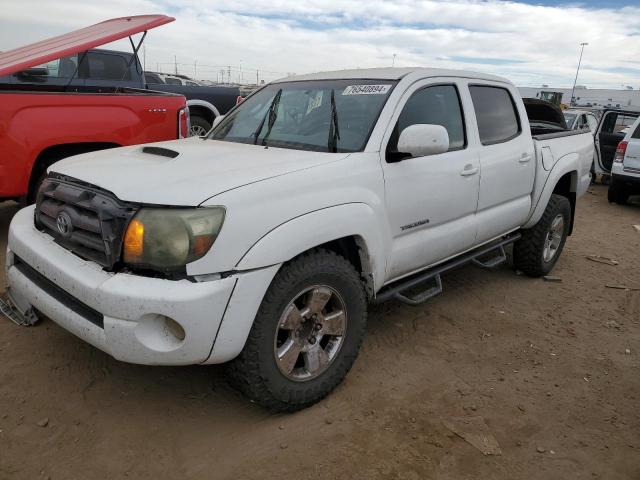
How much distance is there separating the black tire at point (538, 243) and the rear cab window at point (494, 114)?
920 mm

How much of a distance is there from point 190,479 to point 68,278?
104 cm

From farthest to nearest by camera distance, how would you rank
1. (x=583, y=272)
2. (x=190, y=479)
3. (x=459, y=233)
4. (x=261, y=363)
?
(x=583, y=272) < (x=459, y=233) < (x=261, y=363) < (x=190, y=479)

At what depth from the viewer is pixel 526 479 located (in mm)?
2312

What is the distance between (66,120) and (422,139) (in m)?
3.37

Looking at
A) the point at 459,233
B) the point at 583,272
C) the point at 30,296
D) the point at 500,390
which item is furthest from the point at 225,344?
the point at 583,272

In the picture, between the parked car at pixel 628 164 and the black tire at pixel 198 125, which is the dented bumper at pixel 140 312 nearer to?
the black tire at pixel 198 125

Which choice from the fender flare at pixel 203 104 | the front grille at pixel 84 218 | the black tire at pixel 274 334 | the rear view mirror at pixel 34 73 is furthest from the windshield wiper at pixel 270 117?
the rear view mirror at pixel 34 73

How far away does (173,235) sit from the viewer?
85.0 inches

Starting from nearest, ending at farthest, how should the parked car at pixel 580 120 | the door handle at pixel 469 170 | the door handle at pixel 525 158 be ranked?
1. the door handle at pixel 469 170
2. the door handle at pixel 525 158
3. the parked car at pixel 580 120

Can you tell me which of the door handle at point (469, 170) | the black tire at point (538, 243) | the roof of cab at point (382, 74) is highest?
the roof of cab at point (382, 74)

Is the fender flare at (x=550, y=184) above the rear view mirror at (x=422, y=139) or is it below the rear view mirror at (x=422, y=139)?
below

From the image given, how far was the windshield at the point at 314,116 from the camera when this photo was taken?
2988 millimetres

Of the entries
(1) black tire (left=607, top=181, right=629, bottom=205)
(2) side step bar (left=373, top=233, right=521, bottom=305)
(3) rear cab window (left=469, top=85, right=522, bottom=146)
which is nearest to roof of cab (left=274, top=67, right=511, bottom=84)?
(3) rear cab window (left=469, top=85, right=522, bottom=146)

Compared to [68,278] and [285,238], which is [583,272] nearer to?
[285,238]
